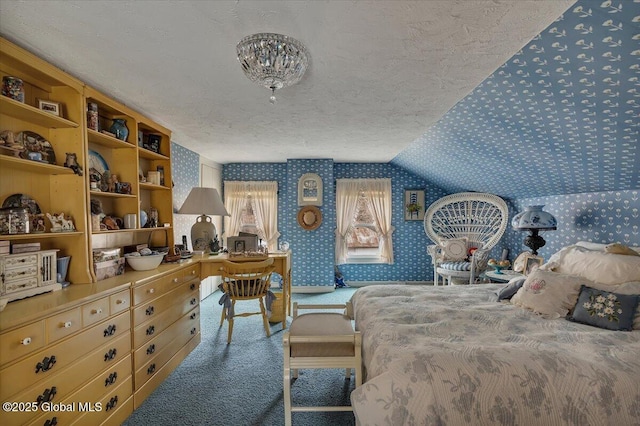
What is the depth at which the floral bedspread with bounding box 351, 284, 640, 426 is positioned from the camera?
48.5 inches

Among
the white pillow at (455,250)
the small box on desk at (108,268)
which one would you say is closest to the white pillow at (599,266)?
the white pillow at (455,250)

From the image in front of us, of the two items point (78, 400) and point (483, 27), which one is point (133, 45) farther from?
point (78, 400)

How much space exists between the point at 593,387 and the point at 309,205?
14.0 ft

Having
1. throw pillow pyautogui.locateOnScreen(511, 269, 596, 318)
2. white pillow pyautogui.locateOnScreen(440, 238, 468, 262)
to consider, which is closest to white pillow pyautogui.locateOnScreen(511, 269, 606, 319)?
throw pillow pyautogui.locateOnScreen(511, 269, 596, 318)

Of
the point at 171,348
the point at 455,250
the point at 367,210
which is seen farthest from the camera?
the point at 367,210

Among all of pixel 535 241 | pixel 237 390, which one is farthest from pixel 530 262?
pixel 237 390

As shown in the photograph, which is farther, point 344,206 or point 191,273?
point 344,206

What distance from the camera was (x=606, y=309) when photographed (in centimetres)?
175

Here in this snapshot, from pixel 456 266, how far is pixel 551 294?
243 cm

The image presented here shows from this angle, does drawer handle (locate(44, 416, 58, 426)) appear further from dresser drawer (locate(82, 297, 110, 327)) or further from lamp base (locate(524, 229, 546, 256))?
lamp base (locate(524, 229, 546, 256))

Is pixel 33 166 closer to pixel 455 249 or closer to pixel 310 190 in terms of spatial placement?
pixel 310 190

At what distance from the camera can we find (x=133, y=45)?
1.60 metres

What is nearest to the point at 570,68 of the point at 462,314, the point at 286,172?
the point at 462,314

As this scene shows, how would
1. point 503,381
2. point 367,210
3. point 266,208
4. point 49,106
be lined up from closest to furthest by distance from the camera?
point 503,381, point 49,106, point 266,208, point 367,210
